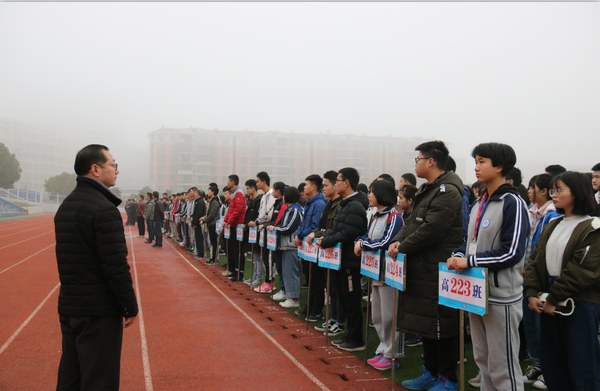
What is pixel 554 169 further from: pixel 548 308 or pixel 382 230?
pixel 548 308

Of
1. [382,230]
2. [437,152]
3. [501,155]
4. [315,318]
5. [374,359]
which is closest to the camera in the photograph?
[501,155]

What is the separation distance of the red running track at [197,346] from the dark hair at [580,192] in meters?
2.32

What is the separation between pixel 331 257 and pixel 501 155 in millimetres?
2618

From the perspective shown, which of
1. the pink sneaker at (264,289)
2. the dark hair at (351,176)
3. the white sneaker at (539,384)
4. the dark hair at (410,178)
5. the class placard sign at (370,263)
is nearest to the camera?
the white sneaker at (539,384)

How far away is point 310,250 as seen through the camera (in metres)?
6.03

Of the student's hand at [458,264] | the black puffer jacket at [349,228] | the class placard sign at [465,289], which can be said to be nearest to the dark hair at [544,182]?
the black puffer jacket at [349,228]

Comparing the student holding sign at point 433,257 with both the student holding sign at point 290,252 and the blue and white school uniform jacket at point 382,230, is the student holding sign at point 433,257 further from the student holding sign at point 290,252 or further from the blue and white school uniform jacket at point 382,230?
the student holding sign at point 290,252

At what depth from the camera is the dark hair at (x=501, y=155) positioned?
10.6 feet

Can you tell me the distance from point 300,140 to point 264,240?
97.5 m

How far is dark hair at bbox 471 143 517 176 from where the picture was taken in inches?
128

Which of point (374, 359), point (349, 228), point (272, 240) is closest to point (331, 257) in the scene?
point (349, 228)

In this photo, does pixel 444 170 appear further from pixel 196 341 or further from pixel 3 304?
pixel 3 304

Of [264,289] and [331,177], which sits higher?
[331,177]

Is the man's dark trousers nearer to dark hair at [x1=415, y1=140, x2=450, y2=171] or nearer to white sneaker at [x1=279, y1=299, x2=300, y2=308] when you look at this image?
dark hair at [x1=415, y1=140, x2=450, y2=171]
